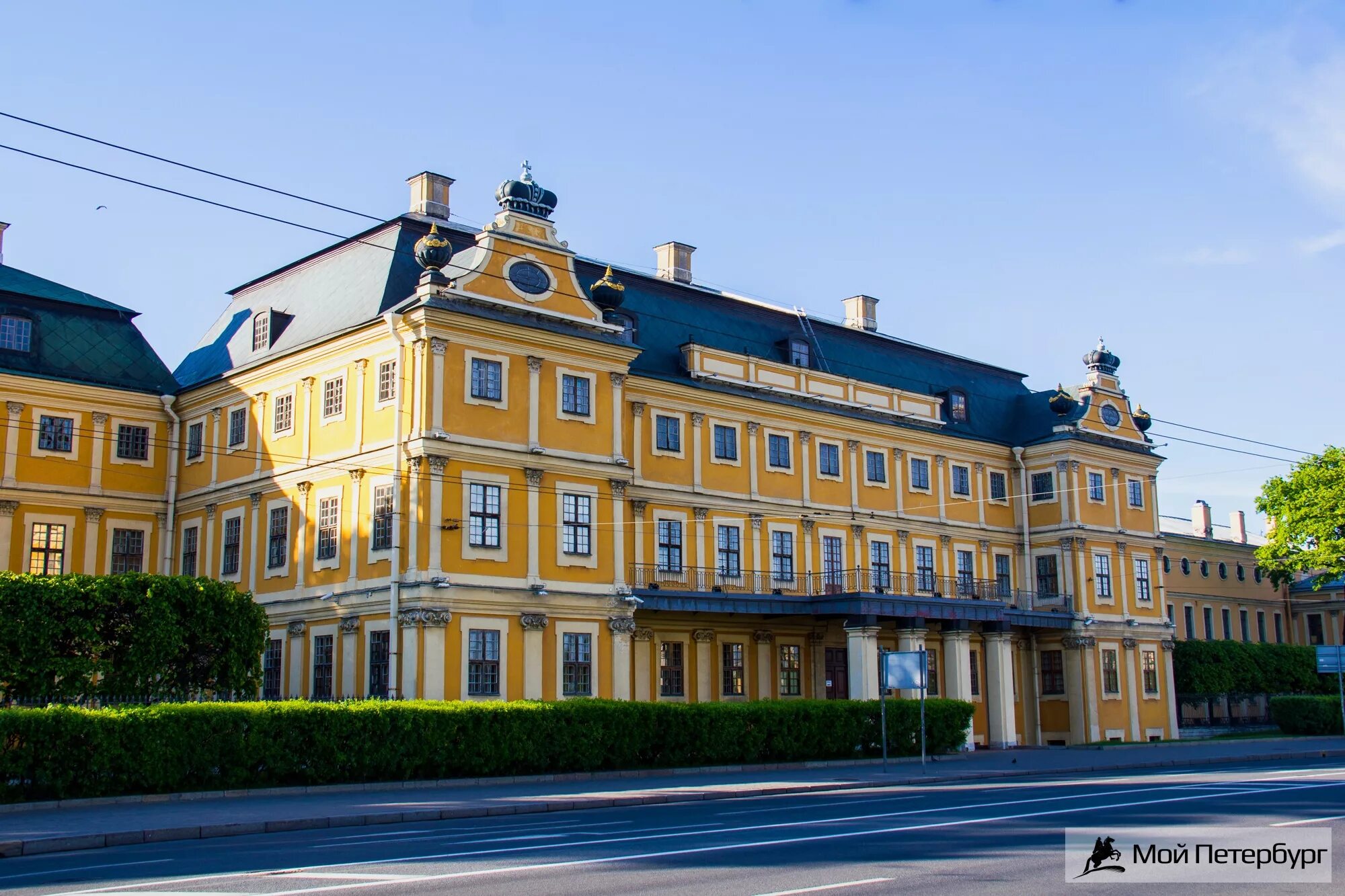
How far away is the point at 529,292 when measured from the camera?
125 feet

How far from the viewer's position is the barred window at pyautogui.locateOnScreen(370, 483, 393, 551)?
35.9m

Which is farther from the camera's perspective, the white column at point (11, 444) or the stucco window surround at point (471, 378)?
the white column at point (11, 444)

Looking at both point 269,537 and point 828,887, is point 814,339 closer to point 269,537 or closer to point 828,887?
point 269,537

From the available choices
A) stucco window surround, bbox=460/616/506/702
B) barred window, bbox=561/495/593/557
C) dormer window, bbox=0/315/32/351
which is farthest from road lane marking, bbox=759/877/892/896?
dormer window, bbox=0/315/32/351

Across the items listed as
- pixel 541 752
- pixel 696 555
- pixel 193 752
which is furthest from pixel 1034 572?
pixel 193 752

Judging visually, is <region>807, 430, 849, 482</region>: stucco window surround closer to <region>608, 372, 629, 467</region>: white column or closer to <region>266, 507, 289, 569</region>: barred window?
<region>608, 372, 629, 467</region>: white column

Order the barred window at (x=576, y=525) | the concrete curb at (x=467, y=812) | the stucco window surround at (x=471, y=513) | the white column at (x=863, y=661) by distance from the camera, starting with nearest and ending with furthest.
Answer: the concrete curb at (x=467, y=812)
the stucco window surround at (x=471, y=513)
the barred window at (x=576, y=525)
the white column at (x=863, y=661)

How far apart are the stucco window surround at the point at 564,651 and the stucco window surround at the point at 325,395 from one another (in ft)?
27.2

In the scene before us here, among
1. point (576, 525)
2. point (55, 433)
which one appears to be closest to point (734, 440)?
point (576, 525)

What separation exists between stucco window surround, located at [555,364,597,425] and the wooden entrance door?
14.5 metres

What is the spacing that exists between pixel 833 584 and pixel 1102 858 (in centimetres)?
3386

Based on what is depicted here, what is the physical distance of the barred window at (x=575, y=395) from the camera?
3853cm

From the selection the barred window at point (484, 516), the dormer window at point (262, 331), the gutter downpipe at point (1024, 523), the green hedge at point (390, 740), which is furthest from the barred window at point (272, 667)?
the gutter downpipe at point (1024, 523)

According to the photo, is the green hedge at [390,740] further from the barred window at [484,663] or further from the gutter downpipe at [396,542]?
the gutter downpipe at [396,542]
